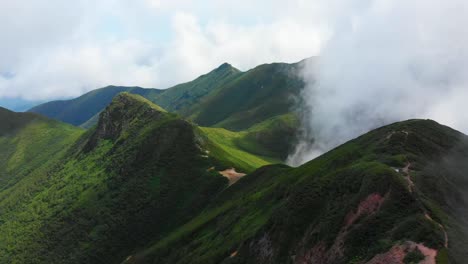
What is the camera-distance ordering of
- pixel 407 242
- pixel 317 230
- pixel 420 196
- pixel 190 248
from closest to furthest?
pixel 407 242 → pixel 420 196 → pixel 317 230 → pixel 190 248

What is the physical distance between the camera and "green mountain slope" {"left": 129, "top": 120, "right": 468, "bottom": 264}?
5822cm

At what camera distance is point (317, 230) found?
71500 mm

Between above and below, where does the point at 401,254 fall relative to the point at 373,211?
below

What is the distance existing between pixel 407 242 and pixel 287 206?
30317mm

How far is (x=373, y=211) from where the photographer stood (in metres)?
65.8

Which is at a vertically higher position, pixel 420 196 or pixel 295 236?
pixel 420 196

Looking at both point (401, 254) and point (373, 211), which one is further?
point (373, 211)

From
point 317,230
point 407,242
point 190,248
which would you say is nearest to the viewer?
point 407,242

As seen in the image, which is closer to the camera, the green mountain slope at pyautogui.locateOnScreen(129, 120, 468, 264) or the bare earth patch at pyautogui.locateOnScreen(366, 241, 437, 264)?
the bare earth patch at pyautogui.locateOnScreen(366, 241, 437, 264)

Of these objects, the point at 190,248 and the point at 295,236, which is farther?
the point at 190,248

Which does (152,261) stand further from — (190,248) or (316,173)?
(316,173)

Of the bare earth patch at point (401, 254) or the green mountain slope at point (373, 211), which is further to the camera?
the green mountain slope at point (373, 211)

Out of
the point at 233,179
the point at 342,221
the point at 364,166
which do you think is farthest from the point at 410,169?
the point at 233,179

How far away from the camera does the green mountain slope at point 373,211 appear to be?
58.2 metres
